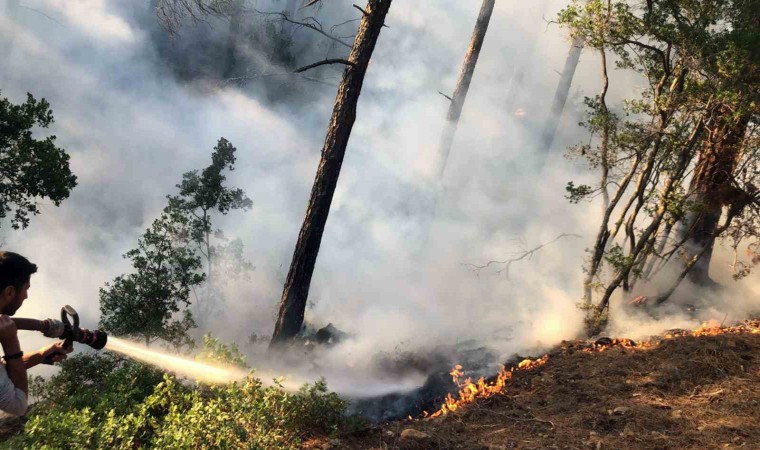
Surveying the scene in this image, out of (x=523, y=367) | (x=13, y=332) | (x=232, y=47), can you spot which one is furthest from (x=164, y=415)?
(x=232, y=47)

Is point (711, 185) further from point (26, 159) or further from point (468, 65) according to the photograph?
point (26, 159)

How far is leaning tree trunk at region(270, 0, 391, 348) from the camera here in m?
6.67

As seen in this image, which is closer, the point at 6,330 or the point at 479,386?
the point at 6,330

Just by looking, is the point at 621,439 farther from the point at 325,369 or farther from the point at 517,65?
the point at 517,65

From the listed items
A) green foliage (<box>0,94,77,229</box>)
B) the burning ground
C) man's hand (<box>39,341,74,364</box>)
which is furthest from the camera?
green foliage (<box>0,94,77,229</box>)

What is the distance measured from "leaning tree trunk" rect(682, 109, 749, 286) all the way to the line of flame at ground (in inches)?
55.6

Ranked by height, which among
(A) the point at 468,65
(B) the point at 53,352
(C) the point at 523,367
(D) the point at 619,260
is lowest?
(B) the point at 53,352

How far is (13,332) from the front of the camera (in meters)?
2.51

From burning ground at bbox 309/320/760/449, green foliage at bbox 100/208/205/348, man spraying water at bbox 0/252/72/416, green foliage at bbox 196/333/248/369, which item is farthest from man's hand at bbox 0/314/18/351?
green foliage at bbox 100/208/205/348

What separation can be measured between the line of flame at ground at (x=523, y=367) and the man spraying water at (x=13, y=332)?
3723 millimetres

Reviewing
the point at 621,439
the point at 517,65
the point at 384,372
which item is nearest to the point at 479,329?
the point at 384,372

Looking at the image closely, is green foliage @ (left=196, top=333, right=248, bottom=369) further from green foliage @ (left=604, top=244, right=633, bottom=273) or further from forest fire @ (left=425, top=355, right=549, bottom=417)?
green foliage @ (left=604, top=244, right=633, bottom=273)

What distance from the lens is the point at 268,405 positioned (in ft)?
11.6

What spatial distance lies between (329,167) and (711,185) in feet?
18.8
